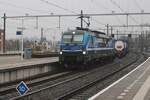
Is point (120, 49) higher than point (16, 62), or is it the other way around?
point (120, 49)

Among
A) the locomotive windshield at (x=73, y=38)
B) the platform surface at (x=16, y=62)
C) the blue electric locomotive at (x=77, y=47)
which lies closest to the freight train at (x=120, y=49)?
the platform surface at (x=16, y=62)

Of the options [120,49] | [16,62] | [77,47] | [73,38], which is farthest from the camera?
[120,49]

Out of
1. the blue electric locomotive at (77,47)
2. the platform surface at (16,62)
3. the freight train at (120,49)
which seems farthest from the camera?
the freight train at (120,49)

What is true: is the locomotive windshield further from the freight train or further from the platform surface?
the freight train

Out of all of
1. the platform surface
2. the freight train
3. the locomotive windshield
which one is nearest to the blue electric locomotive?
the locomotive windshield

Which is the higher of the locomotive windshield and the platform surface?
the locomotive windshield

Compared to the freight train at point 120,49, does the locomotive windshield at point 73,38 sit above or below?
above

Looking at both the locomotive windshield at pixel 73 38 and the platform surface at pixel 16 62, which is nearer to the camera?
the platform surface at pixel 16 62

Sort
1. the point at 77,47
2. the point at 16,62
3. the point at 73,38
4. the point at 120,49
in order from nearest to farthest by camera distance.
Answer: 1. the point at 77,47
2. the point at 73,38
3. the point at 16,62
4. the point at 120,49

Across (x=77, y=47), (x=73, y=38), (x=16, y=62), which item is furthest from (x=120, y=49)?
(x=16, y=62)

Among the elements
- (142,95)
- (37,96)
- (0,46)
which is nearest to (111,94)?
(142,95)

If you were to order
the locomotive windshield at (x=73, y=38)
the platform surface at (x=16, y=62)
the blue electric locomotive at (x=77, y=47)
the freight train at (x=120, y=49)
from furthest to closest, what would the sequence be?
1. the freight train at (x=120, y=49)
2. the locomotive windshield at (x=73, y=38)
3. the blue electric locomotive at (x=77, y=47)
4. the platform surface at (x=16, y=62)

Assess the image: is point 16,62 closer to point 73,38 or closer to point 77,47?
point 73,38

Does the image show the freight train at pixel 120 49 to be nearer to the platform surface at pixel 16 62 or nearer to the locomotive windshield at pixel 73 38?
the platform surface at pixel 16 62
